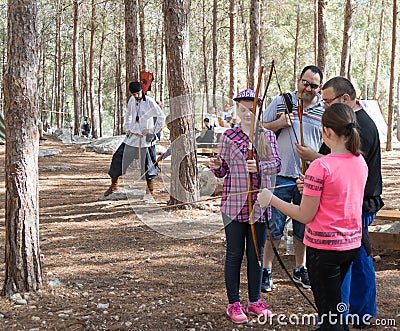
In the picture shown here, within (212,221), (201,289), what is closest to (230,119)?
(201,289)

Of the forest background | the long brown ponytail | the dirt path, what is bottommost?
the dirt path

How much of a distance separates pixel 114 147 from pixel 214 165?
15786 mm

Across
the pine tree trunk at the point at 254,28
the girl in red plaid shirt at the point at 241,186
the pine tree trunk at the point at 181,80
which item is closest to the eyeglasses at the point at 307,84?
the girl in red plaid shirt at the point at 241,186

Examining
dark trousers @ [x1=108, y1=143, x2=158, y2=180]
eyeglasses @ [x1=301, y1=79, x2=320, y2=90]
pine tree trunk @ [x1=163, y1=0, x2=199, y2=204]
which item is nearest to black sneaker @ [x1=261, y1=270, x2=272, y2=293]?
eyeglasses @ [x1=301, y1=79, x2=320, y2=90]

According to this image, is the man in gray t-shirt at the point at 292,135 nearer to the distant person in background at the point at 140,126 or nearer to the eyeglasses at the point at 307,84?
the eyeglasses at the point at 307,84

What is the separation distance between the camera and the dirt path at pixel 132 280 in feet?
13.7

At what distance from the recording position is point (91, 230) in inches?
287

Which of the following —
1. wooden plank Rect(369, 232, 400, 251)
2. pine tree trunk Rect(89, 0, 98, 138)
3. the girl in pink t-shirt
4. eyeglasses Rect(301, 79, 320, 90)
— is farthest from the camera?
pine tree trunk Rect(89, 0, 98, 138)

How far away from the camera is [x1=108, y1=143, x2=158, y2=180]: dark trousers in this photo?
8.68 metres

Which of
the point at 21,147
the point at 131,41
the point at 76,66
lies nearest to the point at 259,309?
the point at 21,147

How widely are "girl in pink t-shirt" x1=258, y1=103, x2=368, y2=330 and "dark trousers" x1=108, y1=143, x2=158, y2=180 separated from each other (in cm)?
550

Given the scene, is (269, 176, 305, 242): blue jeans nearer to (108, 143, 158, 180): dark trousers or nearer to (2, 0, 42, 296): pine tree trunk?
(2, 0, 42, 296): pine tree trunk

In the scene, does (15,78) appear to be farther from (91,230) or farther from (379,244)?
(379,244)

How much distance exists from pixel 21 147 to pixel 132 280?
5.27ft
